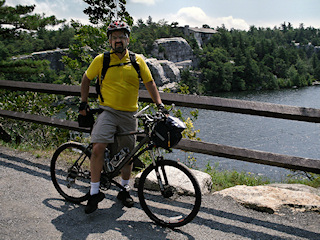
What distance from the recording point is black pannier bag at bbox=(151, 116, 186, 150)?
286 cm

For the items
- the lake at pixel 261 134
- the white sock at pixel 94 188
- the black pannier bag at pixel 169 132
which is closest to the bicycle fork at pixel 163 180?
the black pannier bag at pixel 169 132

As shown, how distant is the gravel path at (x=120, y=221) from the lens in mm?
2975

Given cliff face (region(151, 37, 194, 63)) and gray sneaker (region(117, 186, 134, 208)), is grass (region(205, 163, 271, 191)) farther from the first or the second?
cliff face (region(151, 37, 194, 63))

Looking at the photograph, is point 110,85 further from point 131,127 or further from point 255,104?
point 255,104

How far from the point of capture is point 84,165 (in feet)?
11.9

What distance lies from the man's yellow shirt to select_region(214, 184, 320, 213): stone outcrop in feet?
5.78

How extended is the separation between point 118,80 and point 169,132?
76 cm

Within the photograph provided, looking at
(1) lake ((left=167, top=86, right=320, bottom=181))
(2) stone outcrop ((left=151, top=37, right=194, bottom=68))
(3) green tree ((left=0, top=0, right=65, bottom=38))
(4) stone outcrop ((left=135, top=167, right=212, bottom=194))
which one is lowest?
(1) lake ((left=167, top=86, right=320, bottom=181))

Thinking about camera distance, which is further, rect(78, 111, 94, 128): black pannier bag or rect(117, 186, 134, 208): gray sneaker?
rect(117, 186, 134, 208): gray sneaker

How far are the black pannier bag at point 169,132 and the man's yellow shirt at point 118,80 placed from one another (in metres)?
0.51

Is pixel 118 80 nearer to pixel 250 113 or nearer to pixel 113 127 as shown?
pixel 113 127

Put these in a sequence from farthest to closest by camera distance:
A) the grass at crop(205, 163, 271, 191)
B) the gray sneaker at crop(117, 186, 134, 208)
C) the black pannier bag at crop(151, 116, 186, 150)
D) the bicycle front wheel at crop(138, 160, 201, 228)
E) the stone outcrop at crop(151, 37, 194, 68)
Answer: the stone outcrop at crop(151, 37, 194, 68) < the grass at crop(205, 163, 271, 191) < the gray sneaker at crop(117, 186, 134, 208) < the bicycle front wheel at crop(138, 160, 201, 228) < the black pannier bag at crop(151, 116, 186, 150)

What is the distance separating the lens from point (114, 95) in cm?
317

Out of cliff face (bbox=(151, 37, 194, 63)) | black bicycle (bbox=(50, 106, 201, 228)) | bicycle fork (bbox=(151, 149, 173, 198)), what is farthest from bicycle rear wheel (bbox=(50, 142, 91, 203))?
cliff face (bbox=(151, 37, 194, 63))
